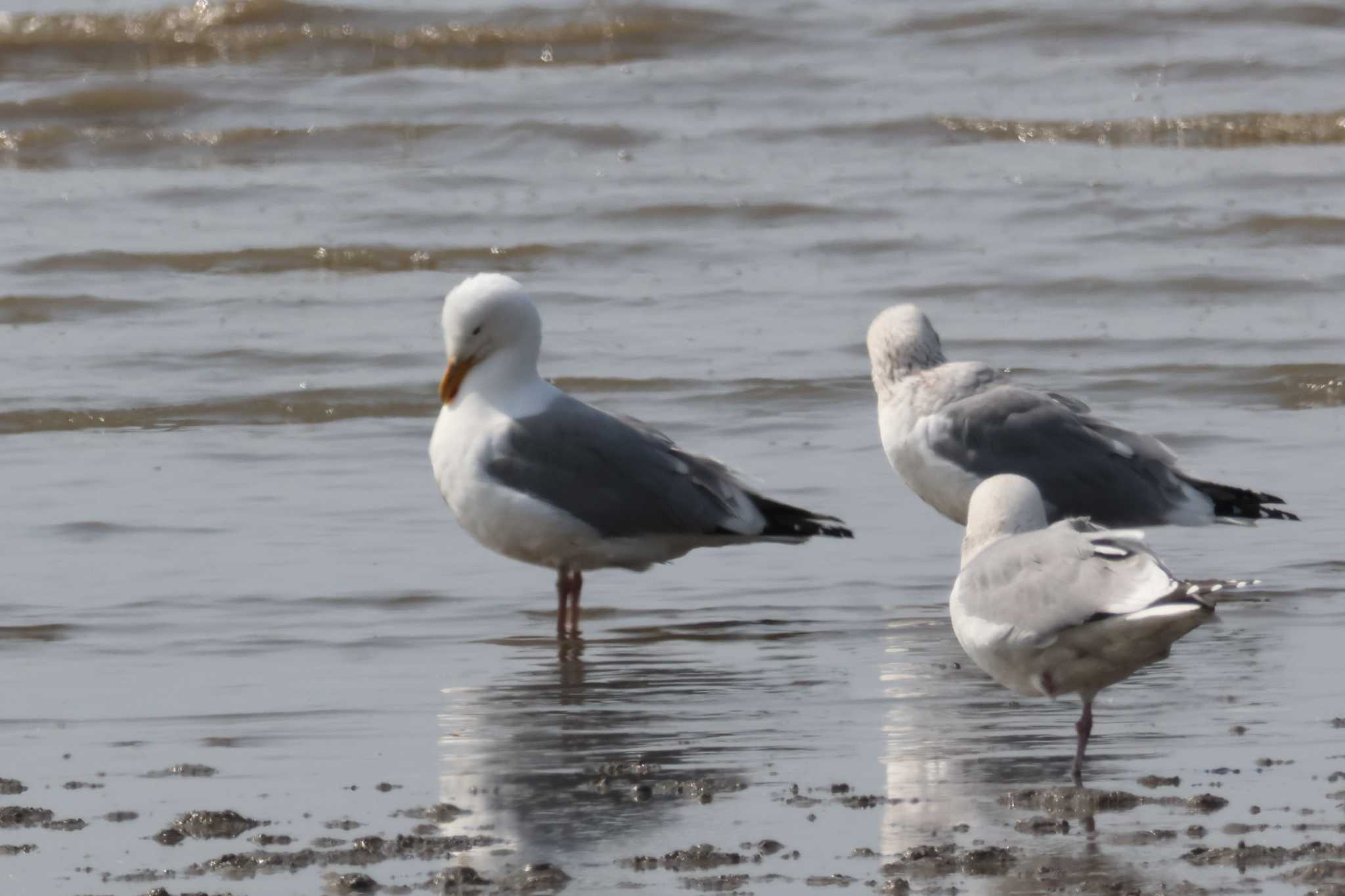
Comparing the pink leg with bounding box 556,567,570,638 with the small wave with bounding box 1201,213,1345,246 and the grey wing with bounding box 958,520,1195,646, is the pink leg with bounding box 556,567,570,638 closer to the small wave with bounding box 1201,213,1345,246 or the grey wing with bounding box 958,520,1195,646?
the grey wing with bounding box 958,520,1195,646

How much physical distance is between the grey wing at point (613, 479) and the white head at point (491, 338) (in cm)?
17

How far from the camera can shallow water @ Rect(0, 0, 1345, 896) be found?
4.80 metres

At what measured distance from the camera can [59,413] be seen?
390 inches

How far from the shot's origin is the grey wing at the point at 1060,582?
14.6 feet

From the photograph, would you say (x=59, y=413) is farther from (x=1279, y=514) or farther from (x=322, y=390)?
(x=1279, y=514)

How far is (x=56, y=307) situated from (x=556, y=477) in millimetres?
6276

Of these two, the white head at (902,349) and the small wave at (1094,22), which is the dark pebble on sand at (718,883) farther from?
the small wave at (1094,22)

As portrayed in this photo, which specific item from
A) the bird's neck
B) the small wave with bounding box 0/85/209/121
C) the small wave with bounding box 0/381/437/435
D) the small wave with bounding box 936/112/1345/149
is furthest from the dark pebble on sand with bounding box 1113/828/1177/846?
the small wave with bounding box 0/85/209/121

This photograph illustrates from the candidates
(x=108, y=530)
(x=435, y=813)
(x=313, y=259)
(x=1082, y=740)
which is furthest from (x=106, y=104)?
(x=1082, y=740)

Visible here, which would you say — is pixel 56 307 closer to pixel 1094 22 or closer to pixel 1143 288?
pixel 1143 288

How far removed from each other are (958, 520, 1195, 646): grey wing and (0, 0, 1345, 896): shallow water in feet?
1.18

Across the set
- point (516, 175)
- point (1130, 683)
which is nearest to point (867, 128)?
point (516, 175)

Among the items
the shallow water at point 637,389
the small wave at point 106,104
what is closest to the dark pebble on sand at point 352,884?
the shallow water at point 637,389

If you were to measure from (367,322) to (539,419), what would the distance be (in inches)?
213
